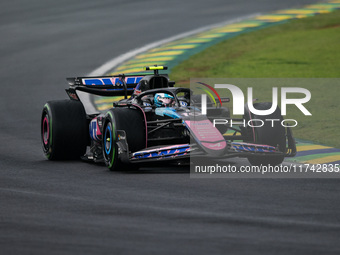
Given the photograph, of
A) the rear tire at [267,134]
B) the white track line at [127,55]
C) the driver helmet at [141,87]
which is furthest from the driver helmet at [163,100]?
the white track line at [127,55]

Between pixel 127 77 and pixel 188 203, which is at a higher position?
pixel 127 77

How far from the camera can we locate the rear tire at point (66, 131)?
1334 centimetres

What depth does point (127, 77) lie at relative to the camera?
1462cm

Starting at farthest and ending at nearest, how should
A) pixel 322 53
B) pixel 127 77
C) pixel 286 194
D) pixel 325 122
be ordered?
pixel 322 53, pixel 325 122, pixel 127 77, pixel 286 194

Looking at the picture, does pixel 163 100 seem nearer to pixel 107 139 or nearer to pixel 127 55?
pixel 107 139

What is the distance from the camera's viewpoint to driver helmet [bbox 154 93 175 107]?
12.6 m

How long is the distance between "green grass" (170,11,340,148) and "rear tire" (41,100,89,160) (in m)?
5.59

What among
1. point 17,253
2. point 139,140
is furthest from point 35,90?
point 17,253

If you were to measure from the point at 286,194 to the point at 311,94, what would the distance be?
11.2 m

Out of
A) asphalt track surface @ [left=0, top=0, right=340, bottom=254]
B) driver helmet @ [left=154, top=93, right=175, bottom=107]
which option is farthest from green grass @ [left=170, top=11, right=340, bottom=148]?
asphalt track surface @ [left=0, top=0, right=340, bottom=254]

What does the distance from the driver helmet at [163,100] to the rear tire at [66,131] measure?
145cm

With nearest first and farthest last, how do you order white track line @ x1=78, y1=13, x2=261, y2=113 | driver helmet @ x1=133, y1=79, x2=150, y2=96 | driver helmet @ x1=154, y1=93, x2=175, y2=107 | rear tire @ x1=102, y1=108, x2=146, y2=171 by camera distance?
rear tire @ x1=102, y1=108, x2=146, y2=171, driver helmet @ x1=154, y1=93, x2=175, y2=107, driver helmet @ x1=133, y1=79, x2=150, y2=96, white track line @ x1=78, y1=13, x2=261, y2=113

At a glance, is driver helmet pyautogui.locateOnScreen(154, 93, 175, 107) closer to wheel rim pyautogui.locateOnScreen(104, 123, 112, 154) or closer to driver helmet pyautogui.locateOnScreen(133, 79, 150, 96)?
driver helmet pyautogui.locateOnScreen(133, 79, 150, 96)

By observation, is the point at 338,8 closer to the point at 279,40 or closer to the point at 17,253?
the point at 279,40
